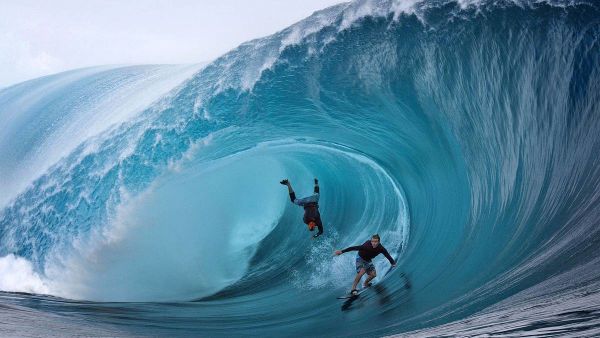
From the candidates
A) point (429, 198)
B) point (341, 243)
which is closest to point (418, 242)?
point (429, 198)

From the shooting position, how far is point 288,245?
380 inches

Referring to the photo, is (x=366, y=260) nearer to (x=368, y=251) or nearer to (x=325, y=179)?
(x=368, y=251)

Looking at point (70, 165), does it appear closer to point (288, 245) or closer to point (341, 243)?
point (288, 245)

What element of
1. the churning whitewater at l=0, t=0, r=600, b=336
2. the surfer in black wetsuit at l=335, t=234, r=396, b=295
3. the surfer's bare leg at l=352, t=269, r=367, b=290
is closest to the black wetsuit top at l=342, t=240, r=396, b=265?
the surfer in black wetsuit at l=335, t=234, r=396, b=295

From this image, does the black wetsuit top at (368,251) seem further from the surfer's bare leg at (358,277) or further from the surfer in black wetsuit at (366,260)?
the surfer's bare leg at (358,277)

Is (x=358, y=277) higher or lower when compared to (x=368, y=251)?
lower

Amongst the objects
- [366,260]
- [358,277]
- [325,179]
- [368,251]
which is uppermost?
[325,179]

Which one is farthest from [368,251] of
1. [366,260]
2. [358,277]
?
[358,277]

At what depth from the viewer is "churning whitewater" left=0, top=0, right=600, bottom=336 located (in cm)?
529

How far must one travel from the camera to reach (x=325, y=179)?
10.3 metres

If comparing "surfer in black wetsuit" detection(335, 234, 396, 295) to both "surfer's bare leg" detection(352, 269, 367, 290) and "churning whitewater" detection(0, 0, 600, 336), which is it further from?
"churning whitewater" detection(0, 0, 600, 336)

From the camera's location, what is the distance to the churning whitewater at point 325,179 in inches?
208

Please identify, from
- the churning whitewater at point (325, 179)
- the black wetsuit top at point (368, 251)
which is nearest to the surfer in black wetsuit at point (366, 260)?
the black wetsuit top at point (368, 251)

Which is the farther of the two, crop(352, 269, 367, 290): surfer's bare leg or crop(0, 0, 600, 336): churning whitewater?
crop(352, 269, 367, 290): surfer's bare leg
